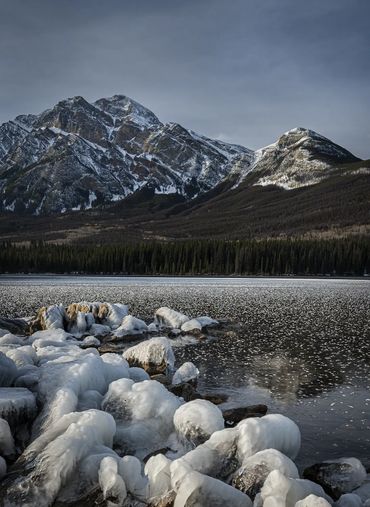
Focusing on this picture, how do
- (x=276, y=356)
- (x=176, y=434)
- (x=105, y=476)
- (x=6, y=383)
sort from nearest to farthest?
(x=105, y=476), (x=176, y=434), (x=6, y=383), (x=276, y=356)

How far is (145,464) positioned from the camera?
1552cm

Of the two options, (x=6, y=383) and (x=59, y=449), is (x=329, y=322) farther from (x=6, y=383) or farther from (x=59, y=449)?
(x=59, y=449)

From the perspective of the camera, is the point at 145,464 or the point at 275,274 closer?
the point at 145,464

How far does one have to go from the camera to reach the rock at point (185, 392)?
912 inches

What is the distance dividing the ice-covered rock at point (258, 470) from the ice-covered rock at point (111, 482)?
10.6ft

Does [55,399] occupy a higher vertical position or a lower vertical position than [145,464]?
higher

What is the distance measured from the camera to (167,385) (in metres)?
26.1

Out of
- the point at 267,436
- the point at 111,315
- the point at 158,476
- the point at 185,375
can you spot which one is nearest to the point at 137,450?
the point at 158,476

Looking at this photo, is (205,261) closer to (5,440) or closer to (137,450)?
(137,450)

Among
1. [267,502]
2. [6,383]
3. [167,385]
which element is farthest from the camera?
[167,385]

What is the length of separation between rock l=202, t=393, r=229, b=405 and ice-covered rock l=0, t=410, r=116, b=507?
7692mm

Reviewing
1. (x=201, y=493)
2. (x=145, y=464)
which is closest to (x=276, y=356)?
(x=145, y=464)

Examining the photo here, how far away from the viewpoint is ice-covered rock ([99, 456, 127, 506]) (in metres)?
13.4

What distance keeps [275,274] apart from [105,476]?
184 metres
